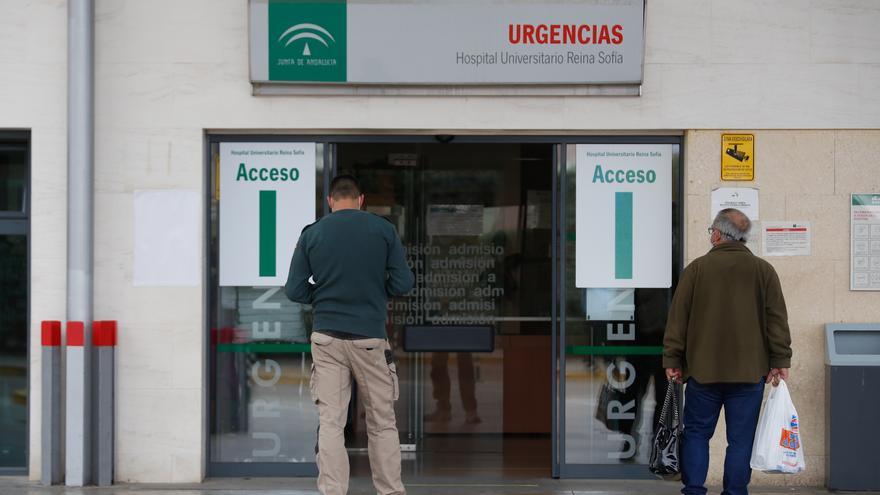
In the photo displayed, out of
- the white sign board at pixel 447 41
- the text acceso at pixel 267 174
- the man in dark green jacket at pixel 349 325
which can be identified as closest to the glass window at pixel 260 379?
the text acceso at pixel 267 174

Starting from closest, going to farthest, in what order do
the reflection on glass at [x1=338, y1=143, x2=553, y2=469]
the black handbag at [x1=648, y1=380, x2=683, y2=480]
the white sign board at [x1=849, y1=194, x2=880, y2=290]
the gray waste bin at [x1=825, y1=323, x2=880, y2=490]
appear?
1. the black handbag at [x1=648, y1=380, x2=683, y2=480]
2. the gray waste bin at [x1=825, y1=323, x2=880, y2=490]
3. the white sign board at [x1=849, y1=194, x2=880, y2=290]
4. the reflection on glass at [x1=338, y1=143, x2=553, y2=469]

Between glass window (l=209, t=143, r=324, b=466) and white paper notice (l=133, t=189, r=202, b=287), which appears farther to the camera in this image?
glass window (l=209, t=143, r=324, b=466)

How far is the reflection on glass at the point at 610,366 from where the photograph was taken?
7.24 meters

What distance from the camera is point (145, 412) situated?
701 cm

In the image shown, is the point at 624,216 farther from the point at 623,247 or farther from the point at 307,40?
the point at 307,40

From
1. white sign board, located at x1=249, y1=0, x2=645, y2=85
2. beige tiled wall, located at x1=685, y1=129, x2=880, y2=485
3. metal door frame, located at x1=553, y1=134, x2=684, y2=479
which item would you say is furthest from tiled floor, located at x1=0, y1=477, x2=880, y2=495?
white sign board, located at x1=249, y1=0, x2=645, y2=85

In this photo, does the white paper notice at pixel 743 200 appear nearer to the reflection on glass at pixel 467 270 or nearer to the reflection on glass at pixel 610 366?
the reflection on glass at pixel 610 366

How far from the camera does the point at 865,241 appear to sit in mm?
6973

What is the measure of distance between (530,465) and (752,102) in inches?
125

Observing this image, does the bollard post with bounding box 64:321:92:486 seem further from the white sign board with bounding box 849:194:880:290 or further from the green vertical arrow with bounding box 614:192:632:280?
the white sign board with bounding box 849:194:880:290

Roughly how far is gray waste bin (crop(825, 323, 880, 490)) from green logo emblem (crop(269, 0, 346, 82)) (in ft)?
12.9

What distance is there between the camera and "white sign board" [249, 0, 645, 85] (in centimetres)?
691

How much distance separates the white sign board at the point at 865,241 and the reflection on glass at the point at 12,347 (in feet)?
19.1

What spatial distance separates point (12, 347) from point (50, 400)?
0.73 meters
